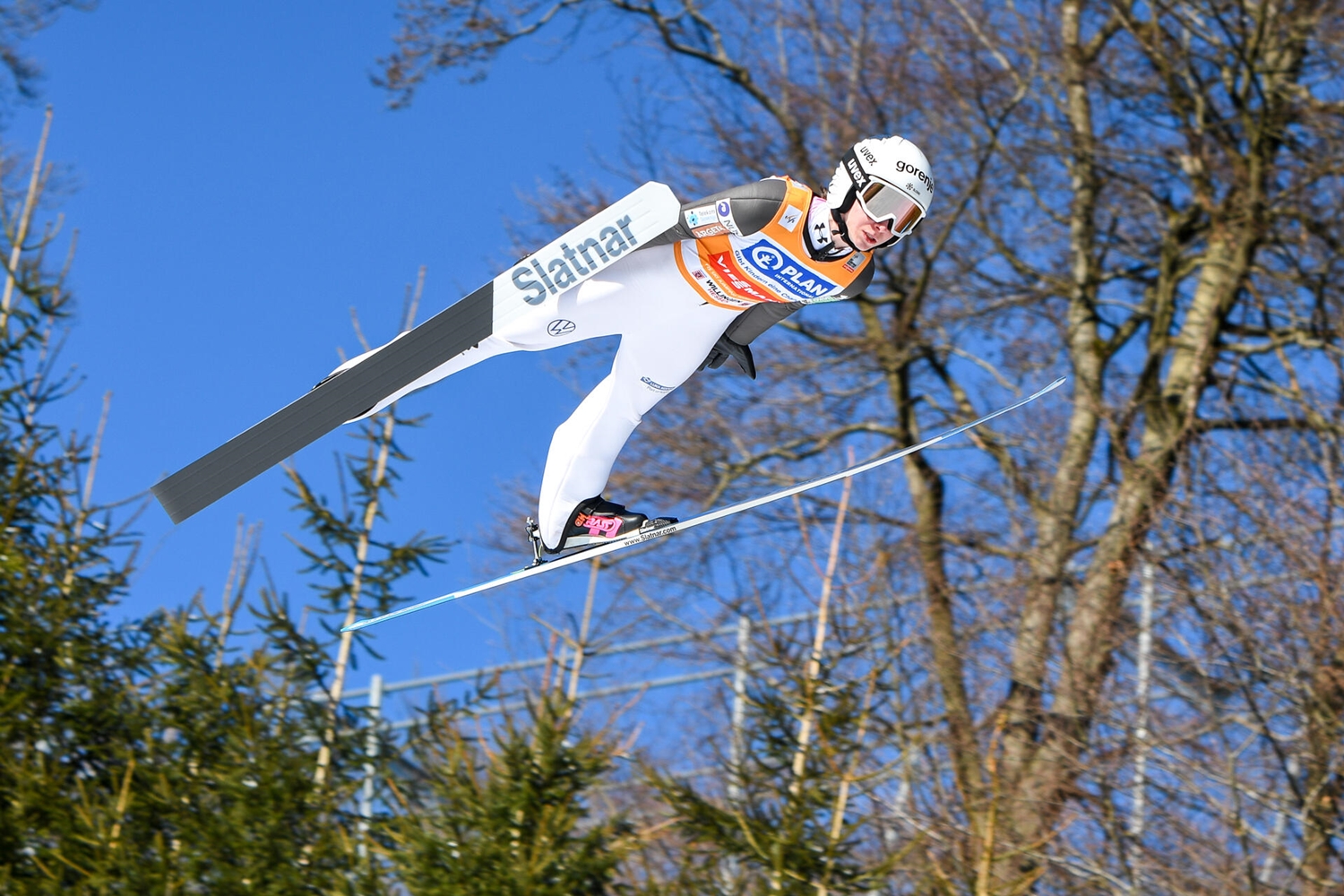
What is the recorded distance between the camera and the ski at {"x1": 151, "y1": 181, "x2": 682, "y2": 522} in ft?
11.8

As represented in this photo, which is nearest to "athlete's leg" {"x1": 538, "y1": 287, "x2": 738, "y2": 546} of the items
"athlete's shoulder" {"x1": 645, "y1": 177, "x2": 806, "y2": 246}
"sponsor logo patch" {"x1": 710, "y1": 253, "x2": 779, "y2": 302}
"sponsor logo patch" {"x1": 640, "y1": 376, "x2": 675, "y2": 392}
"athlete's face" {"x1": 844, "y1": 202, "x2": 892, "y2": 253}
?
"sponsor logo patch" {"x1": 640, "y1": 376, "x2": 675, "y2": 392}

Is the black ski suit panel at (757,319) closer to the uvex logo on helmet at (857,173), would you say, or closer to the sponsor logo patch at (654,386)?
the sponsor logo patch at (654,386)

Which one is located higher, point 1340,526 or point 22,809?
point 1340,526

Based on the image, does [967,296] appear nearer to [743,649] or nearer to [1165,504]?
[1165,504]

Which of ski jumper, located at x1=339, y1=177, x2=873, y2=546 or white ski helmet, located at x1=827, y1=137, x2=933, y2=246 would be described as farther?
ski jumper, located at x1=339, y1=177, x2=873, y2=546

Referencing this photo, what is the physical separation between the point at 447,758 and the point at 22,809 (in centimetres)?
232

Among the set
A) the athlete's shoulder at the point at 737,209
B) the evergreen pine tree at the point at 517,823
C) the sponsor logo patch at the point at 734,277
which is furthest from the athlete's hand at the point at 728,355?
the evergreen pine tree at the point at 517,823

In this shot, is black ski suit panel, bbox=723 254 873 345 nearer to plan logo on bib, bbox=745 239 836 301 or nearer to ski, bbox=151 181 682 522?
plan logo on bib, bbox=745 239 836 301

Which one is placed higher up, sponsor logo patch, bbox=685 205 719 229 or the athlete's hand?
sponsor logo patch, bbox=685 205 719 229

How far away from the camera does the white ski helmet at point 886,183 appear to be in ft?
11.2

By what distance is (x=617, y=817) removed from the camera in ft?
22.3

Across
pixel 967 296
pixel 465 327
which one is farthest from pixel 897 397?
pixel 465 327

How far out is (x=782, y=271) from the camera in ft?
11.9

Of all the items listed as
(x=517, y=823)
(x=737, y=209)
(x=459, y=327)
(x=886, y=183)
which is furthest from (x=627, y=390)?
(x=517, y=823)
